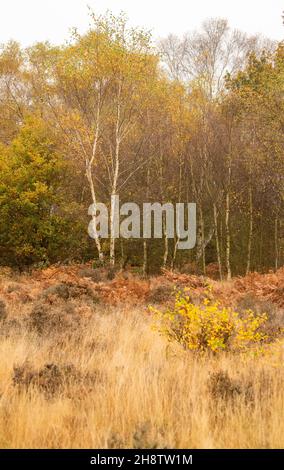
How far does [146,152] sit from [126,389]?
1917 centimetres

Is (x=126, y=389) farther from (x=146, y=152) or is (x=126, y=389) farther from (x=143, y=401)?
(x=146, y=152)

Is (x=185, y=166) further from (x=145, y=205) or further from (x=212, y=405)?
(x=212, y=405)

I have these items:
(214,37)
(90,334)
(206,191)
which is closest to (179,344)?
(90,334)

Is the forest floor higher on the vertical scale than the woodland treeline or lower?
lower

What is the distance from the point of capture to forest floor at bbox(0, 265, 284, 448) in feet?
13.4

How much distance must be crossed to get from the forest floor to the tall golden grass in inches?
0.4

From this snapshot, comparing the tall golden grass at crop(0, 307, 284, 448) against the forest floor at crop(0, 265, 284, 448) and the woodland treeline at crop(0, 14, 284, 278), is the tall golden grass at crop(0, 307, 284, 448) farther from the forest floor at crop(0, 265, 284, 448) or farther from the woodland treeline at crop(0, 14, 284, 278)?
the woodland treeline at crop(0, 14, 284, 278)

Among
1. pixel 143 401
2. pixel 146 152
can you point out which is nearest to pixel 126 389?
pixel 143 401

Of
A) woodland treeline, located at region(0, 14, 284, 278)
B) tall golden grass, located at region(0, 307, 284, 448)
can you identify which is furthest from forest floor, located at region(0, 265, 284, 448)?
woodland treeline, located at region(0, 14, 284, 278)

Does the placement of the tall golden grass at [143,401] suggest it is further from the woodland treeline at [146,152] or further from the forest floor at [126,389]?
the woodland treeline at [146,152]

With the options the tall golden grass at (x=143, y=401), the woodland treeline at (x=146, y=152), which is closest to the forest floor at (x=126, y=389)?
the tall golden grass at (x=143, y=401)

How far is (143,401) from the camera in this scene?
4707 mm

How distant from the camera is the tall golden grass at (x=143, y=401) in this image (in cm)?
404

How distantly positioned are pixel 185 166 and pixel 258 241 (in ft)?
18.8
